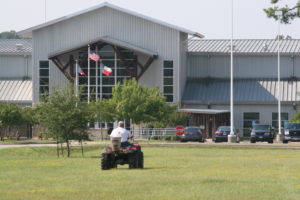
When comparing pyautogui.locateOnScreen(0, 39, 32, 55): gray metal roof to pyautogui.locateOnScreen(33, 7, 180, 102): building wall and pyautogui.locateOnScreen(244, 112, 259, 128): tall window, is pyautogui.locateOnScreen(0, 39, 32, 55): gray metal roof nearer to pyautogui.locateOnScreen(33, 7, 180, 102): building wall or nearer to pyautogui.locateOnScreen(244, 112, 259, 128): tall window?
pyautogui.locateOnScreen(33, 7, 180, 102): building wall

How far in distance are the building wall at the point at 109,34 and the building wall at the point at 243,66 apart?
8.29 metres

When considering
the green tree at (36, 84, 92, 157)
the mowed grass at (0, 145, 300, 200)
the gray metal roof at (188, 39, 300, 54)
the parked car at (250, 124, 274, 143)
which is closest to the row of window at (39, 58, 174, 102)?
the gray metal roof at (188, 39, 300, 54)

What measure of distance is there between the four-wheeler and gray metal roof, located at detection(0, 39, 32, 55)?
66762mm

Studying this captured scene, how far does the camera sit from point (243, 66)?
93.5 m

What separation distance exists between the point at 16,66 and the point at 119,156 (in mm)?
68030

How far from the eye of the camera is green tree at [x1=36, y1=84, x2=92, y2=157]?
43969 mm

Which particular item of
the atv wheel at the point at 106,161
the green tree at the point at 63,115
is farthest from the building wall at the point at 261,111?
the atv wheel at the point at 106,161

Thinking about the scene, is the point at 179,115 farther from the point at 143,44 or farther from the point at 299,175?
the point at 299,175

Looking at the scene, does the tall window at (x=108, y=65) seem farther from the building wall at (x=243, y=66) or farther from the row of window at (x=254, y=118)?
the row of window at (x=254, y=118)

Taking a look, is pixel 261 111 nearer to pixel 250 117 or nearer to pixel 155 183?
pixel 250 117

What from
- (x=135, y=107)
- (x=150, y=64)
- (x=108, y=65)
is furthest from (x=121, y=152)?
(x=108, y=65)

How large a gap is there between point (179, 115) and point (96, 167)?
49750 mm

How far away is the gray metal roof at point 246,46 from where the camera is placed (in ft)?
306

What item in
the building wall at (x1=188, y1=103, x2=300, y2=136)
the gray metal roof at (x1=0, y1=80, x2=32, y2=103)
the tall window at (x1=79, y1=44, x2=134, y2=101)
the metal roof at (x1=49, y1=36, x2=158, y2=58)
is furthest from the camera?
the gray metal roof at (x1=0, y1=80, x2=32, y2=103)
